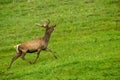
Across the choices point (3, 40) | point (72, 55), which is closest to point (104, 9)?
point (3, 40)

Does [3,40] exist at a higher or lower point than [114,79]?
lower

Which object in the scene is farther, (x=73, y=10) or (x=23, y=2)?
(x=23, y=2)

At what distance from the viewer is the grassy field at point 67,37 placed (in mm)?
24016

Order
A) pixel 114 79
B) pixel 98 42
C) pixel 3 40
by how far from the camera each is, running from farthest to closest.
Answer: pixel 3 40 → pixel 98 42 → pixel 114 79

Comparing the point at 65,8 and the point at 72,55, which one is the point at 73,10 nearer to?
the point at 65,8

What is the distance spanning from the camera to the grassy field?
2402 cm

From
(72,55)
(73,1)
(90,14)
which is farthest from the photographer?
(73,1)

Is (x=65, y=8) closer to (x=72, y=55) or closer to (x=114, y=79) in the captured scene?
(x=72, y=55)

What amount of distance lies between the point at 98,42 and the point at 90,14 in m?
14.2

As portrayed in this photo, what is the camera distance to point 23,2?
2231 inches

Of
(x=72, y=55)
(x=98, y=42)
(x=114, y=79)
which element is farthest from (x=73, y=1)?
(x=114, y=79)

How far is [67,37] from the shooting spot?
119 ft

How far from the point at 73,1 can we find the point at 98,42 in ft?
75.2

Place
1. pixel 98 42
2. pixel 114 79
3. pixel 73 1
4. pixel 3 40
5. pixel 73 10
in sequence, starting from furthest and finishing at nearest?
pixel 73 1 → pixel 73 10 → pixel 3 40 → pixel 98 42 → pixel 114 79
